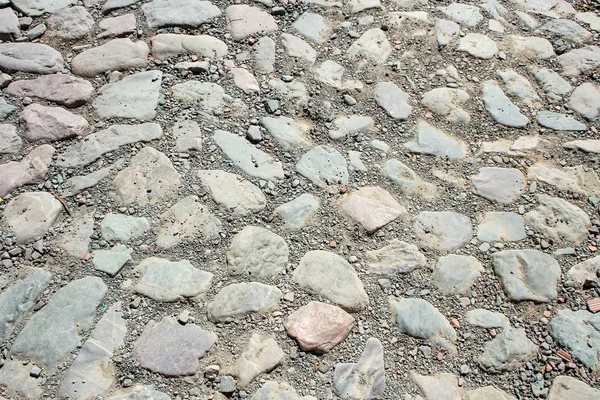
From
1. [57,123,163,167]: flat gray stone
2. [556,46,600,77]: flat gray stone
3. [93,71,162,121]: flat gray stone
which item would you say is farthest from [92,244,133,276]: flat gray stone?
[556,46,600,77]: flat gray stone

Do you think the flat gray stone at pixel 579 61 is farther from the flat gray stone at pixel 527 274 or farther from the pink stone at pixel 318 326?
the pink stone at pixel 318 326

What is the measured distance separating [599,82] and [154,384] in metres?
2.57

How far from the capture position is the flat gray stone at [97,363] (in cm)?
183

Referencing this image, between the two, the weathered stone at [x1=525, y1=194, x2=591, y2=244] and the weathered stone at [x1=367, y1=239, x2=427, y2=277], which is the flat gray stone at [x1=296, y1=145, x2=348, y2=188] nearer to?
the weathered stone at [x1=367, y1=239, x2=427, y2=277]

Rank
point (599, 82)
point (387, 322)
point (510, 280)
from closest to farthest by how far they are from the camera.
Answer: point (387, 322) < point (510, 280) < point (599, 82)

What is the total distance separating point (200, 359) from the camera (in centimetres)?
193

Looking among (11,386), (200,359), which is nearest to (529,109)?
(200,359)

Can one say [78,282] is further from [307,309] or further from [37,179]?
[307,309]

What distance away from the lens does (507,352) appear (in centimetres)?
205

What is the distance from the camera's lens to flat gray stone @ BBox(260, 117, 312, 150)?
2.64m

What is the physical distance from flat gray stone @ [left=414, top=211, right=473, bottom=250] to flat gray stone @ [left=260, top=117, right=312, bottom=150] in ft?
1.94

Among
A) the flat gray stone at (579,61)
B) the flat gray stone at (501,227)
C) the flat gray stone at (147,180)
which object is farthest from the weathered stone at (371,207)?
the flat gray stone at (579,61)

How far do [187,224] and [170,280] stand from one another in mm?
251

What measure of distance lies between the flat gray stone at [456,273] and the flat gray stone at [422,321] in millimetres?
115
